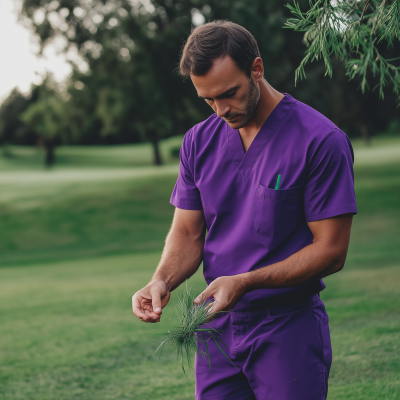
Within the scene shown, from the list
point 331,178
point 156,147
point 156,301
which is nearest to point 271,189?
point 331,178

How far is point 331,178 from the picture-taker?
1864 millimetres

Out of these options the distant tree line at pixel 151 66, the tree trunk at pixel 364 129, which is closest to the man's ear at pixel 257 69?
the distant tree line at pixel 151 66

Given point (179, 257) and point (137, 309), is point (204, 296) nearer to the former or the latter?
point (137, 309)

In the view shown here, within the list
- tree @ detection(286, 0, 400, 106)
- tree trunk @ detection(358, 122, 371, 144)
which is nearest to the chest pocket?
tree @ detection(286, 0, 400, 106)

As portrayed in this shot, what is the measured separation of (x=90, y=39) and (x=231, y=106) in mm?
19496

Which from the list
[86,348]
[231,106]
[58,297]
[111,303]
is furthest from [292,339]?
[58,297]

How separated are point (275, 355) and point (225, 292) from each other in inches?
13.8

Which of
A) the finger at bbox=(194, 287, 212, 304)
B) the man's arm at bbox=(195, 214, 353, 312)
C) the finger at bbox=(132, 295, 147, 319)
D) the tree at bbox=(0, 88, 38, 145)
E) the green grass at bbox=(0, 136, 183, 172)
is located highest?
the man's arm at bbox=(195, 214, 353, 312)

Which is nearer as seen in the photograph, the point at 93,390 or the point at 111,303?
the point at 93,390

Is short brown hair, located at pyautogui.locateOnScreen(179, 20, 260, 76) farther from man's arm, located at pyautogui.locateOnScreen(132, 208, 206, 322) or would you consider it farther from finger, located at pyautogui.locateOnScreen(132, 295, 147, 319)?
finger, located at pyautogui.locateOnScreen(132, 295, 147, 319)

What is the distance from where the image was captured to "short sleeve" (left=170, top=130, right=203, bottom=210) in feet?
7.32

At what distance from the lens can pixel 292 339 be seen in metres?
1.95

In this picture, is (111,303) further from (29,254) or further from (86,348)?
(29,254)

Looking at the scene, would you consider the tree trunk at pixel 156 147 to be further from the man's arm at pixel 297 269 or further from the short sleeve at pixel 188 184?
the man's arm at pixel 297 269
